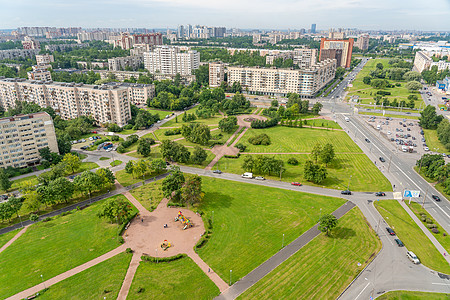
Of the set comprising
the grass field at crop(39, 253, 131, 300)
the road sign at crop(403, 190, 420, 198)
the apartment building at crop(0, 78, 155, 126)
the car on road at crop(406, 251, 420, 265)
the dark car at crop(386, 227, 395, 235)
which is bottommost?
the grass field at crop(39, 253, 131, 300)

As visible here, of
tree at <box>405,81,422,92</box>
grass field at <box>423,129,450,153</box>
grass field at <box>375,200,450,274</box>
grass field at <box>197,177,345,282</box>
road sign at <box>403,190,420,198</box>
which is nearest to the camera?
grass field at <box>375,200,450,274</box>

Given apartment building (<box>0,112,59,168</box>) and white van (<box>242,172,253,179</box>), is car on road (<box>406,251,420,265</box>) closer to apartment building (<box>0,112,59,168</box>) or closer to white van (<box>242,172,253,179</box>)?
white van (<box>242,172,253,179</box>)

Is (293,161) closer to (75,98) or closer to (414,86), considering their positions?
(75,98)

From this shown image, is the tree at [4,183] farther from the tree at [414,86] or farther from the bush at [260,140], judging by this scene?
the tree at [414,86]

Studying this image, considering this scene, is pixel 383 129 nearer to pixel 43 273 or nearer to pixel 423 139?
pixel 423 139

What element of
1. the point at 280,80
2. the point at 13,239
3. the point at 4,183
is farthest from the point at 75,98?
the point at 280,80

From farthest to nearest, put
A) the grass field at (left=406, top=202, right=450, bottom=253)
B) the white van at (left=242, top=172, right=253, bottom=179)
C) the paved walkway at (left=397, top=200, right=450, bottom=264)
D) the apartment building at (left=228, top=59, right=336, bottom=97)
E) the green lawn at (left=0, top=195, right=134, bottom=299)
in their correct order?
the apartment building at (left=228, top=59, right=336, bottom=97) < the white van at (left=242, top=172, right=253, bottom=179) < the grass field at (left=406, top=202, right=450, bottom=253) < the paved walkway at (left=397, top=200, right=450, bottom=264) < the green lawn at (left=0, top=195, right=134, bottom=299)

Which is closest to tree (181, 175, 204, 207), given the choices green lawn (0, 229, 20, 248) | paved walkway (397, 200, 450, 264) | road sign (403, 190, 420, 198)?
green lawn (0, 229, 20, 248)

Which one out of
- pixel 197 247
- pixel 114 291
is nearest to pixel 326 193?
pixel 197 247
